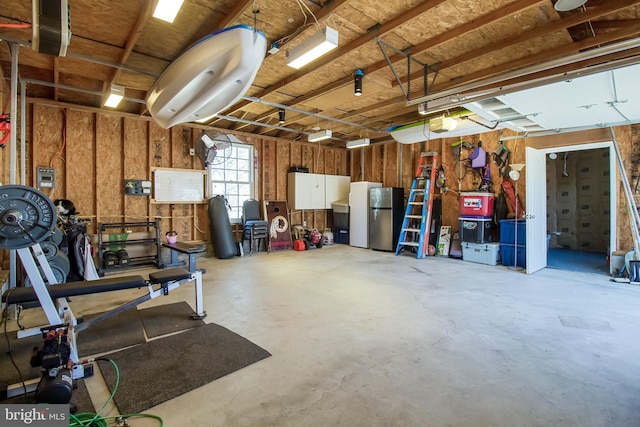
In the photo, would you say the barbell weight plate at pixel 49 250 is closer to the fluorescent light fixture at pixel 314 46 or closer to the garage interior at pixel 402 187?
the garage interior at pixel 402 187

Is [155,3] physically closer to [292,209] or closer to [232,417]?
[232,417]

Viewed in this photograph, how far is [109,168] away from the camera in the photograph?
590 cm

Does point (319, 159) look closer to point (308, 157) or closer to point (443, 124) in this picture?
point (308, 157)

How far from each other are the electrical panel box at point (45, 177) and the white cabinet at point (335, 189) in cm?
595

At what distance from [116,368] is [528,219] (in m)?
5.96

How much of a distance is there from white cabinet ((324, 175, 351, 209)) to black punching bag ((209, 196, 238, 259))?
3162 millimetres

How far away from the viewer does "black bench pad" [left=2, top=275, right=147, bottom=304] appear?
2410 millimetres

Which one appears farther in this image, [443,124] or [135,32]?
[443,124]

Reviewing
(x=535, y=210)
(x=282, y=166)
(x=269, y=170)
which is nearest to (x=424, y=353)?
(x=535, y=210)

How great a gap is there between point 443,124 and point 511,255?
9.29 ft

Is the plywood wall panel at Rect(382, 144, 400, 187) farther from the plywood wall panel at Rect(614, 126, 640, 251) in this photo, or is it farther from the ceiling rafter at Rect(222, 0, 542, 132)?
the plywood wall panel at Rect(614, 126, 640, 251)

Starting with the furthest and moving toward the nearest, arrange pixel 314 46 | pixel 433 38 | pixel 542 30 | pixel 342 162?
pixel 342 162 → pixel 433 38 → pixel 542 30 → pixel 314 46

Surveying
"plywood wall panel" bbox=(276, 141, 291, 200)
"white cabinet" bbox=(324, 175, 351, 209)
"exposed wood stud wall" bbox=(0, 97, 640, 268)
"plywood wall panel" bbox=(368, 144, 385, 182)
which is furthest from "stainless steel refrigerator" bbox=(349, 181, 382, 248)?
"plywood wall panel" bbox=(276, 141, 291, 200)

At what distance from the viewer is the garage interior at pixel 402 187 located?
6.88ft
